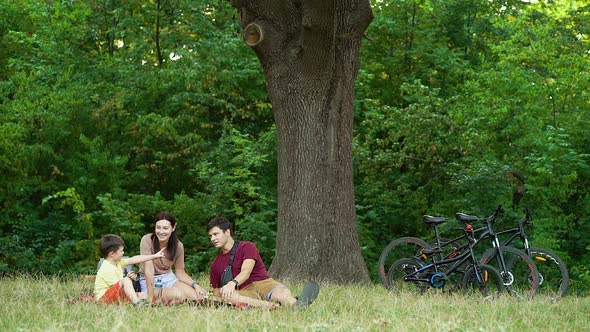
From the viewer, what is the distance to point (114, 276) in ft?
30.7

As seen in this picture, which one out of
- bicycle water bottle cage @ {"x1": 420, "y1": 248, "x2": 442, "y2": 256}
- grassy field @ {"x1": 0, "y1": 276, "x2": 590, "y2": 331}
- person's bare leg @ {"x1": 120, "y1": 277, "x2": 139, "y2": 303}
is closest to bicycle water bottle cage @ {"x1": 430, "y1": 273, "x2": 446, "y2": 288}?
bicycle water bottle cage @ {"x1": 420, "y1": 248, "x2": 442, "y2": 256}

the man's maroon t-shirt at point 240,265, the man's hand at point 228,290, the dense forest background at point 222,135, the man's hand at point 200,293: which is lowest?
the man's hand at point 200,293

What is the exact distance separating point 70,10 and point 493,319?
14.1 meters

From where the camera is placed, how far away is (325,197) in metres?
12.3

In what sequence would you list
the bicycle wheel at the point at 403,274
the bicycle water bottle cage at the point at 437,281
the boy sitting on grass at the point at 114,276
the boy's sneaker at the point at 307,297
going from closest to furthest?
the boy's sneaker at the point at 307,297 < the boy sitting on grass at the point at 114,276 < the bicycle water bottle cage at the point at 437,281 < the bicycle wheel at the point at 403,274

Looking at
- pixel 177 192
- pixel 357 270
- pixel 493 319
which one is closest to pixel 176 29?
pixel 177 192

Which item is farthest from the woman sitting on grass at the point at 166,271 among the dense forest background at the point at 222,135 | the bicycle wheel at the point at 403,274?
the dense forest background at the point at 222,135

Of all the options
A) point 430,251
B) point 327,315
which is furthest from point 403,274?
point 327,315

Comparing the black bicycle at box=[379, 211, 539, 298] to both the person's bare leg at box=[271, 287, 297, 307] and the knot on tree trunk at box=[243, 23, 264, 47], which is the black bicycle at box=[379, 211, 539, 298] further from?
the knot on tree trunk at box=[243, 23, 264, 47]

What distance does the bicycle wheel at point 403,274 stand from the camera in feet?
37.7

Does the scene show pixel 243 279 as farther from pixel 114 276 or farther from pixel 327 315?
pixel 114 276

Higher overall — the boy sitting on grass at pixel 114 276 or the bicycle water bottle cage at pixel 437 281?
the boy sitting on grass at pixel 114 276

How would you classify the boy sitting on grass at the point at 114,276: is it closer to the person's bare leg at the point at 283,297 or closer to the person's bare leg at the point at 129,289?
the person's bare leg at the point at 129,289

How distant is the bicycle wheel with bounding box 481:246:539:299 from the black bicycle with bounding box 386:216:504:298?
0.63 feet
